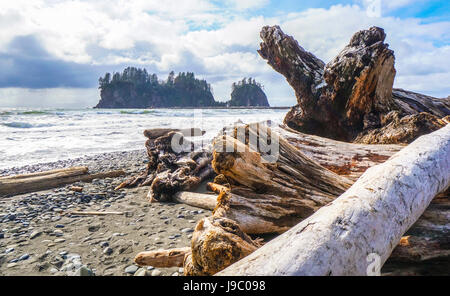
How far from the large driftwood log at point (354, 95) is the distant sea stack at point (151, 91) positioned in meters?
93.4

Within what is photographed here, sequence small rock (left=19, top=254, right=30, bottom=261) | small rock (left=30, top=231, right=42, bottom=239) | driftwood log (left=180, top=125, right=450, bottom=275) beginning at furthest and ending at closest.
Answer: small rock (left=30, top=231, right=42, bottom=239) < small rock (left=19, top=254, right=30, bottom=261) < driftwood log (left=180, top=125, right=450, bottom=275)

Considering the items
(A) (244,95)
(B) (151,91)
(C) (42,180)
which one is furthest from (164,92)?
(C) (42,180)

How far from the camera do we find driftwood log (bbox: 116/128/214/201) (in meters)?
4.80

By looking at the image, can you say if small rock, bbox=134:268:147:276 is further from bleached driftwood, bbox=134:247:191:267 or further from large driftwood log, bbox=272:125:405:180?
large driftwood log, bbox=272:125:405:180

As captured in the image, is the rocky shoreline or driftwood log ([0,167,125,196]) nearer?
the rocky shoreline

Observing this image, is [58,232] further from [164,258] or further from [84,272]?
[164,258]

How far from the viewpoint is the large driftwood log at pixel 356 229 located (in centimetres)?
137

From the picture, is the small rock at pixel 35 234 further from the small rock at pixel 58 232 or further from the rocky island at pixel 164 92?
the rocky island at pixel 164 92

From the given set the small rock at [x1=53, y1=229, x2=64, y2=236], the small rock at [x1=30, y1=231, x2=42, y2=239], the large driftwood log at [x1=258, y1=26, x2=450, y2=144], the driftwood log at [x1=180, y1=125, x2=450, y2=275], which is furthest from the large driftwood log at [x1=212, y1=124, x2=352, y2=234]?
Result: the small rock at [x1=30, y1=231, x2=42, y2=239]

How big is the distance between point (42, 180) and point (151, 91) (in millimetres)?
100650

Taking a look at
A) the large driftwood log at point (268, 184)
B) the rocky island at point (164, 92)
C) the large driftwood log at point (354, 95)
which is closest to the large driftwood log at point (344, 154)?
the large driftwood log at point (268, 184)

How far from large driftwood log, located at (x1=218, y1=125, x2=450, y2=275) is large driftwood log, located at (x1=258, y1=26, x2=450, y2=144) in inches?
90.1

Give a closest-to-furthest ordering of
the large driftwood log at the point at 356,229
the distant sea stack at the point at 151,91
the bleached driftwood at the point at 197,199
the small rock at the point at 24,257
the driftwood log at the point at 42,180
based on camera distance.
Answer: the large driftwood log at the point at 356,229 < the small rock at the point at 24,257 < the bleached driftwood at the point at 197,199 < the driftwood log at the point at 42,180 < the distant sea stack at the point at 151,91

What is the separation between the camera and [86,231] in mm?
3541
